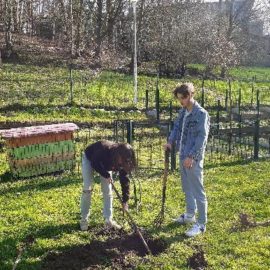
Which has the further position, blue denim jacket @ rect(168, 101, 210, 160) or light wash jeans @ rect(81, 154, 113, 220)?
light wash jeans @ rect(81, 154, 113, 220)

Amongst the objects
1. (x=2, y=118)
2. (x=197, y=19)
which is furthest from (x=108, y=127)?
(x=197, y=19)

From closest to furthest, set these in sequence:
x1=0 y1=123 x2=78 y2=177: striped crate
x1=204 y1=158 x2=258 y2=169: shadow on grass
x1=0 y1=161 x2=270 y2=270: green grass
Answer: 1. x1=0 y1=161 x2=270 y2=270: green grass
2. x1=0 y1=123 x2=78 y2=177: striped crate
3. x1=204 y1=158 x2=258 y2=169: shadow on grass

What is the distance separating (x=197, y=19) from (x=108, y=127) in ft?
59.7

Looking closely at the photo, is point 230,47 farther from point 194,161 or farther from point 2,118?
point 194,161

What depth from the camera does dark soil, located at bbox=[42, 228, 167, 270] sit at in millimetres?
5246

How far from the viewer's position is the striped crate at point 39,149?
8633 millimetres

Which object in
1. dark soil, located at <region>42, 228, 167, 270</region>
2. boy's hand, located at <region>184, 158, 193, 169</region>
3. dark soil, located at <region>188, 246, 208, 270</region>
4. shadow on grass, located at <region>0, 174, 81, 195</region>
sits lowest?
dark soil, located at <region>188, 246, 208, 270</region>

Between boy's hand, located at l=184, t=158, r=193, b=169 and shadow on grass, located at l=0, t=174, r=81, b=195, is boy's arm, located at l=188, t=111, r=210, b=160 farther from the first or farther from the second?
shadow on grass, located at l=0, t=174, r=81, b=195

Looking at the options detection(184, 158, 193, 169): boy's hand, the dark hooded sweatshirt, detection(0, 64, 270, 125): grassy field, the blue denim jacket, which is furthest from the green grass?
detection(0, 64, 270, 125): grassy field

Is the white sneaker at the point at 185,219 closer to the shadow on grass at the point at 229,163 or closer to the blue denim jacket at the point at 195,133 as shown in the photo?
the blue denim jacket at the point at 195,133

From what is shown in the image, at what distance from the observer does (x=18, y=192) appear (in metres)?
7.92

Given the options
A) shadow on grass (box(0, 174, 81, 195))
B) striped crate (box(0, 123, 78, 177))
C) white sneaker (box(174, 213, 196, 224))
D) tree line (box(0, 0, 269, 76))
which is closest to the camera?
white sneaker (box(174, 213, 196, 224))

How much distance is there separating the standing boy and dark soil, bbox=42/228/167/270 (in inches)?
27.3

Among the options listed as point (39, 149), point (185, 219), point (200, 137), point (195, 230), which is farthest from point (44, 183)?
point (200, 137)
